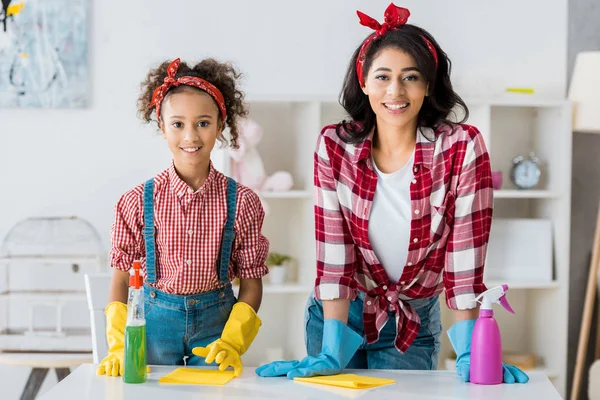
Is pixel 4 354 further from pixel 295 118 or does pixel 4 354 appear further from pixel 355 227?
pixel 355 227

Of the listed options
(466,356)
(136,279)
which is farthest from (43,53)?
(466,356)

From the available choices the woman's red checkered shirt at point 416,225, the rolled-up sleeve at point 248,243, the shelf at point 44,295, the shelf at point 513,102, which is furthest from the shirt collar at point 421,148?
the shelf at point 44,295

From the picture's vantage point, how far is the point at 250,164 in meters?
3.20

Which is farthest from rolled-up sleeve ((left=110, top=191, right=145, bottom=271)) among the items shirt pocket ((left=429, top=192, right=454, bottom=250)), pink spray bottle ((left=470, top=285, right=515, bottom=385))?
pink spray bottle ((left=470, top=285, right=515, bottom=385))

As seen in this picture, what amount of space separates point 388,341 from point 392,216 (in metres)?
0.29

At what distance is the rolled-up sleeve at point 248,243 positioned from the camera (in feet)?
6.16

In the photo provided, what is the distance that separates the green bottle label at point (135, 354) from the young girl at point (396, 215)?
0.26 m

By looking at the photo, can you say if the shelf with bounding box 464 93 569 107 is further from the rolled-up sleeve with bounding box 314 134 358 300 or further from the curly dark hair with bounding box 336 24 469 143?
the rolled-up sleeve with bounding box 314 134 358 300

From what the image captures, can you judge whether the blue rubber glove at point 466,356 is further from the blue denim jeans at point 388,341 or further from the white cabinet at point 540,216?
the white cabinet at point 540,216

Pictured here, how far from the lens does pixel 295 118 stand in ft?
11.4

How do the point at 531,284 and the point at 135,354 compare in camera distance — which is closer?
the point at 135,354

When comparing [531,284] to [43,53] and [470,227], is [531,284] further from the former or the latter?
[43,53]

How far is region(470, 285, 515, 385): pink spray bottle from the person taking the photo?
159cm

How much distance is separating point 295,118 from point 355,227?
1.72 metres
